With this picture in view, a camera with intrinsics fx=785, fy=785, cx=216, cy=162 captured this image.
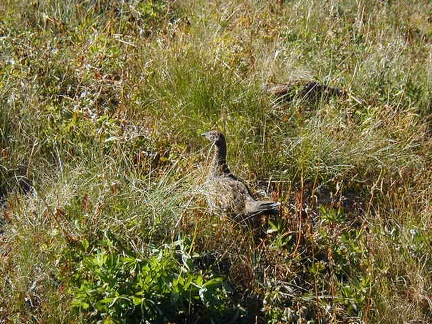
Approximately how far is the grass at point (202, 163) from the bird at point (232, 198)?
0.30ft

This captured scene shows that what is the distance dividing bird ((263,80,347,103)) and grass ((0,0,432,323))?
78 millimetres

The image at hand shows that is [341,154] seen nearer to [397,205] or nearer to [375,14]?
[397,205]

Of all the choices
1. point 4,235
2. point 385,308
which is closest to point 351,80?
point 385,308

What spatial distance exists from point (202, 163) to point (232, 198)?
68 cm

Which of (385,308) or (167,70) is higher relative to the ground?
(167,70)

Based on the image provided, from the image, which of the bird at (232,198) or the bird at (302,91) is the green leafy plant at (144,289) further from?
the bird at (302,91)

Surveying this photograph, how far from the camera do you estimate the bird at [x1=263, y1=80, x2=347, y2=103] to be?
6.64 metres

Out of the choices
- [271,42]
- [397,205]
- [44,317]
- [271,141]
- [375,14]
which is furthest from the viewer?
[375,14]

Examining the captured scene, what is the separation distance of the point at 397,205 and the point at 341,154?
0.62m

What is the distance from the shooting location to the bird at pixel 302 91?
664cm

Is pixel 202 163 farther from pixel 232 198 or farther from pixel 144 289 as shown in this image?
pixel 144 289

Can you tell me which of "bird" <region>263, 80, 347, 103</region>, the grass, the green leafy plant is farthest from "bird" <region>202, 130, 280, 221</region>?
"bird" <region>263, 80, 347, 103</region>

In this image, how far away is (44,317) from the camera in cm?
475

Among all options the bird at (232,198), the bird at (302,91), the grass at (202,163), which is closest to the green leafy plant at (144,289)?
the grass at (202,163)
